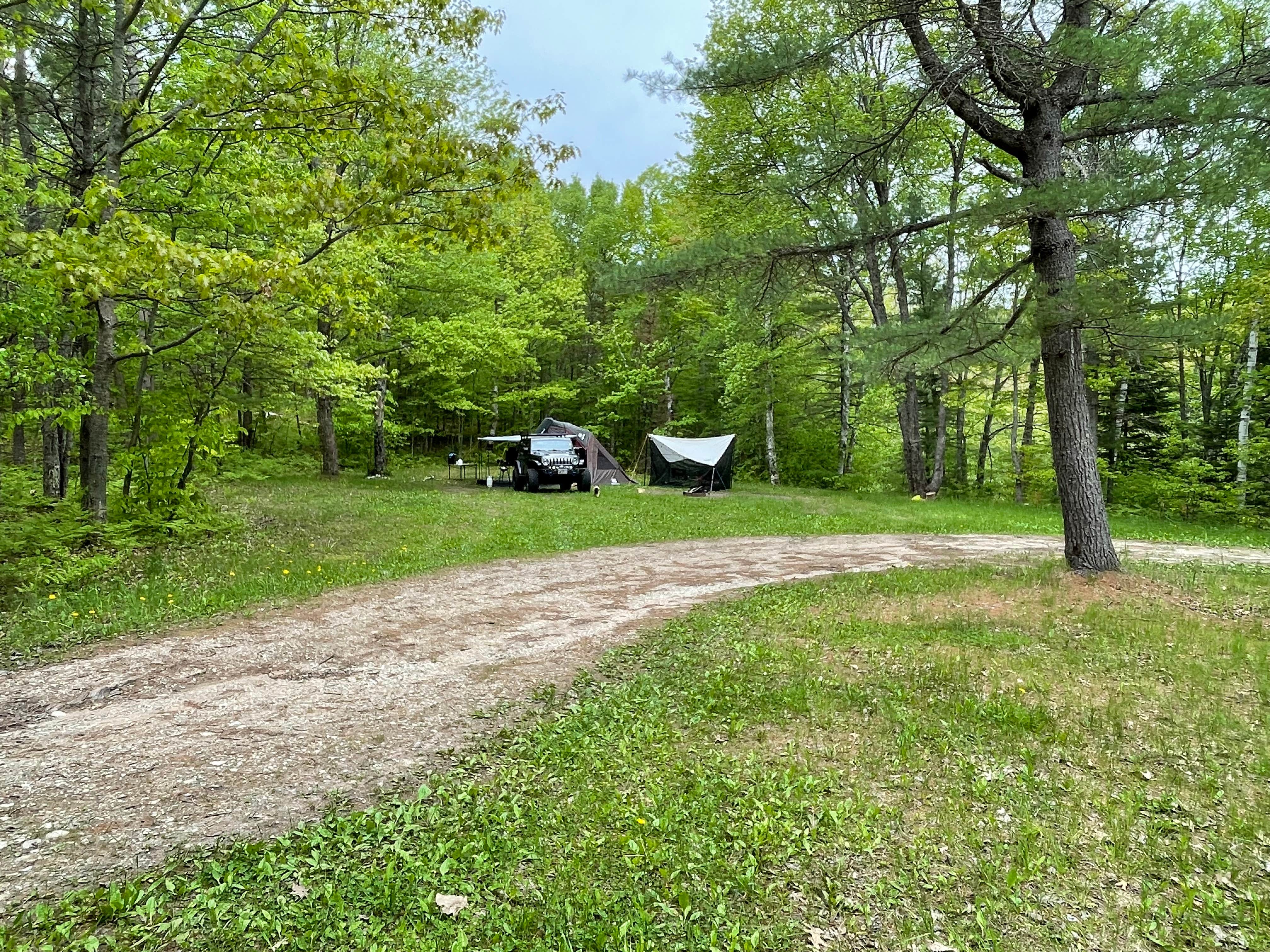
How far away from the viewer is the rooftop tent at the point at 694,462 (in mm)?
18203

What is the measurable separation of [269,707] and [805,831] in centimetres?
313

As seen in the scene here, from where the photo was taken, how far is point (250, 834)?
2.50m

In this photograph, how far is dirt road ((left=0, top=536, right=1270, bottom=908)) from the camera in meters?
2.54

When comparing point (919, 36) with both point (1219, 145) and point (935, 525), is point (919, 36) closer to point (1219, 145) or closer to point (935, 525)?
point (1219, 145)

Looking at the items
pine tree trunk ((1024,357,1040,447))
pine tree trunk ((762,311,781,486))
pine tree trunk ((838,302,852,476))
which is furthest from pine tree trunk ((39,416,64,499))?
pine tree trunk ((1024,357,1040,447))

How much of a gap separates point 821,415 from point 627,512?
12.6 metres

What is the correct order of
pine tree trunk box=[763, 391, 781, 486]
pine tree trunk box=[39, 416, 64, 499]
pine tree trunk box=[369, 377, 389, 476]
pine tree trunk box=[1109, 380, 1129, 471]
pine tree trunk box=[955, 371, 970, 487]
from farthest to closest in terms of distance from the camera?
pine tree trunk box=[955, 371, 970, 487], pine tree trunk box=[763, 391, 781, 486], pine tree trunk box=[369, 377, 389, 476], pine tree trunk box=[1109, 380, 1129, 471], pine tree trunk box=[39, 416, 64, 499]

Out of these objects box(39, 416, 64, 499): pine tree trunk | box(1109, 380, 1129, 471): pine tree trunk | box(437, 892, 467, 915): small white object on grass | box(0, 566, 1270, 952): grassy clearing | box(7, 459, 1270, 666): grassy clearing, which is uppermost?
box(1109, 380, 1129, 471): pine tree trunk

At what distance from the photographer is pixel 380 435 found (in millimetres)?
18656

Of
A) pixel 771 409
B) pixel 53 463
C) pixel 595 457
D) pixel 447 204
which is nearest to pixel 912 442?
pixel 771 409

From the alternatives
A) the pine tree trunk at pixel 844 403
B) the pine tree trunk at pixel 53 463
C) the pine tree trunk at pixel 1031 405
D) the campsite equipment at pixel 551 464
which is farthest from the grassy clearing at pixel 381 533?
the pine tree trunk at pixel 1031 405

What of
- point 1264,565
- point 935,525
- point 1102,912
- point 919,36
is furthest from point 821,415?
point 1102,912

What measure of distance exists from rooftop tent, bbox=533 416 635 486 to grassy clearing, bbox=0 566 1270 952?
46.5 ft

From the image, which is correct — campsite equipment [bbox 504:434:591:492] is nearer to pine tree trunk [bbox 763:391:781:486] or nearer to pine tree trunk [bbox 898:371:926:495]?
pine tree trunk [bbox 763:391:781:486]
